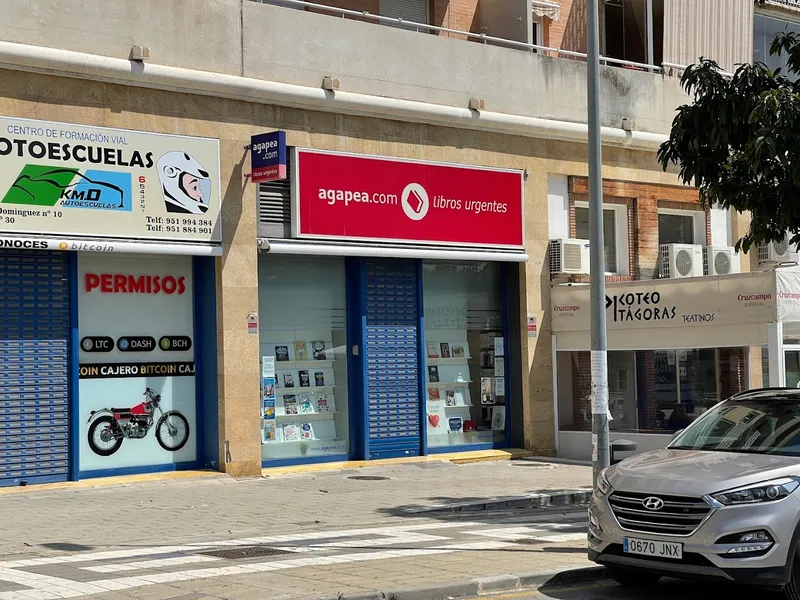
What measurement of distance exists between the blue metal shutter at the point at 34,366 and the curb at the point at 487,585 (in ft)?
28.7

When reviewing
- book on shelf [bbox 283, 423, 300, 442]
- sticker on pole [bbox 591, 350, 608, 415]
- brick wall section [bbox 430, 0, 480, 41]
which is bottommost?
book on shelf [bbox 283, 423, 300, 442]

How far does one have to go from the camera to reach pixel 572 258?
21750 mm

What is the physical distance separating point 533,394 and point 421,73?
20.5ft

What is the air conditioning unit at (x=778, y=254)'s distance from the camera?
24.0 m

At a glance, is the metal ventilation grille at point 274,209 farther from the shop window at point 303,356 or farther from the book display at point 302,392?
the book display at point 302,392

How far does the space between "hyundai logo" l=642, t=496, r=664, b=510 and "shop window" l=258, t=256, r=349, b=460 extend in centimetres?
1056

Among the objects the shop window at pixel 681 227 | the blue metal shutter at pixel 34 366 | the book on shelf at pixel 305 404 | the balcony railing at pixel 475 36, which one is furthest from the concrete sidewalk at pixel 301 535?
the balcony railing at pixel 475 36

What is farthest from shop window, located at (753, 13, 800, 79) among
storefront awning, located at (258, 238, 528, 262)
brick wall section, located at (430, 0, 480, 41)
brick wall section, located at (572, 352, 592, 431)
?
brick wall section, located at (572, 352, 592, 431)

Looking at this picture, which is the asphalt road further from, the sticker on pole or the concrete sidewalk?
the sticker on pole

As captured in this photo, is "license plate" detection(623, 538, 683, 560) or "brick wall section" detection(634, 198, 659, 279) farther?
"brick wall section" detection(634, 198, 659, 279)

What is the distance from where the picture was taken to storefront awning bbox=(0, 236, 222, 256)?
50.5 feet

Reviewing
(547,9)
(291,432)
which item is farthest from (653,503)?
(547,9)

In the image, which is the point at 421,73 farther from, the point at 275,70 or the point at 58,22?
the point at 58,22

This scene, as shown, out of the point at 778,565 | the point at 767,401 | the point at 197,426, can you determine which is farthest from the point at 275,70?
the point at 778,565
